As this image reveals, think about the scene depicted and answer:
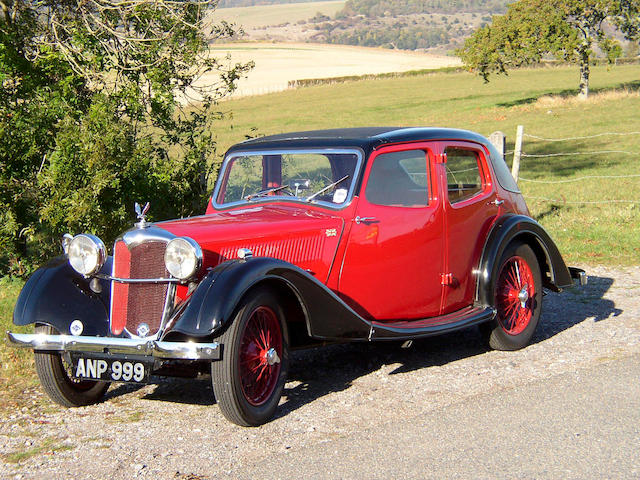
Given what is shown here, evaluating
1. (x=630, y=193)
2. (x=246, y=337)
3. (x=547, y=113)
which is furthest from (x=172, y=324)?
(x=547, y=113)

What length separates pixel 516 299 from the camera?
6383 mm

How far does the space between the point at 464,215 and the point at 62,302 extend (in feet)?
10.1

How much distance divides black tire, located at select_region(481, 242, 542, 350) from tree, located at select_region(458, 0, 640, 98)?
28483 millimetres

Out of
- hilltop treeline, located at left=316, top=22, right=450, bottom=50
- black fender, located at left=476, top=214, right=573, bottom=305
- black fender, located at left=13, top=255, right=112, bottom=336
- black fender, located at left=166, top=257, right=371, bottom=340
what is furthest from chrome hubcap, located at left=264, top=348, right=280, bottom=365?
hilltop treeline, located at left=316, top=22, right=450, bottom=50

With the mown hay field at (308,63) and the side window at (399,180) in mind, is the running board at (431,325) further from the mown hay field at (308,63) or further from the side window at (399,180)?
the mown hay field at (308,63)

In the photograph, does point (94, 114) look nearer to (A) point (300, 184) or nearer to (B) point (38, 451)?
(A) point (300, 184)

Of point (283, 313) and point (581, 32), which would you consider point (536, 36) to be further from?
point (283, 313)

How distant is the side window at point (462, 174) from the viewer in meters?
6.02

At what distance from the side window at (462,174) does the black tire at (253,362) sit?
2.00 m

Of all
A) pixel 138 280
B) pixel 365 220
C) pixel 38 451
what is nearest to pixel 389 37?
pixel 365 220

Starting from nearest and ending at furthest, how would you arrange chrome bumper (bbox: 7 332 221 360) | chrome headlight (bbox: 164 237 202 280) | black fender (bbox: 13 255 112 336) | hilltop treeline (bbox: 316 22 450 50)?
chrome bumper (bbox: 7 332 221 360)
chrome headlight (bbox: 164 237 202 280)
black fender (bbox: 13 255 112 336)
hilltop treeline (bbox: 316 22 450 50)

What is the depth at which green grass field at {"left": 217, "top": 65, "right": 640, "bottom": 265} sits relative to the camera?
11742mm

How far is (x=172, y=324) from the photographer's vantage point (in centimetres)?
444

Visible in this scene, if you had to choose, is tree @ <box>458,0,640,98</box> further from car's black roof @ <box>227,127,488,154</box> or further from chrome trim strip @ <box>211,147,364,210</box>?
chrome trim strip @ <box>211,147,364,210</box>
